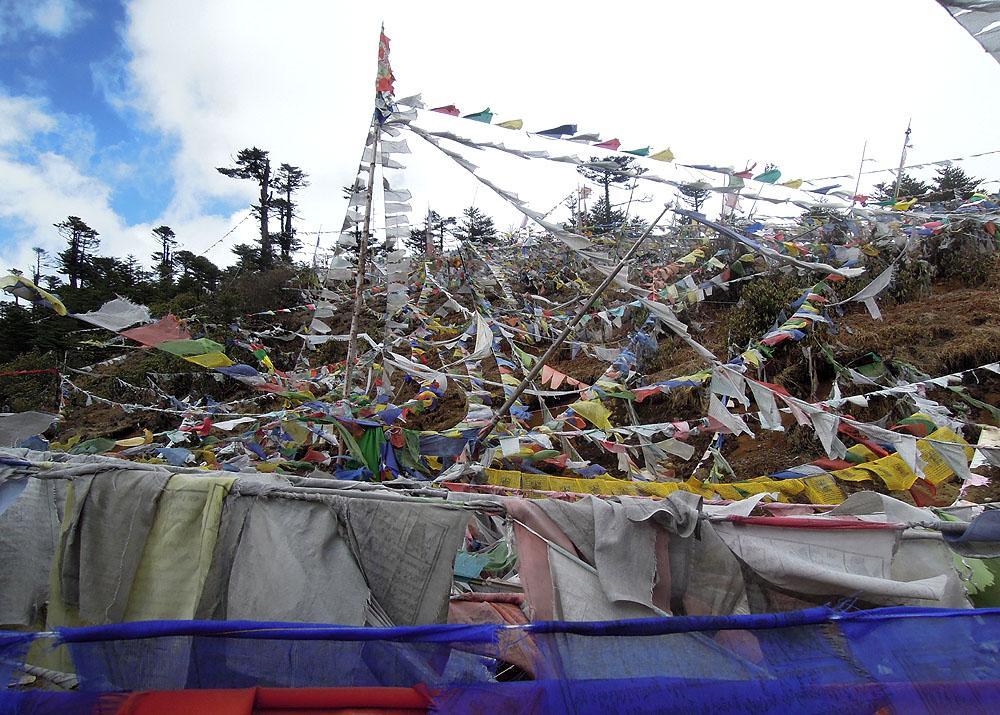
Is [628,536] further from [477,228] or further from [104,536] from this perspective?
[477,228]

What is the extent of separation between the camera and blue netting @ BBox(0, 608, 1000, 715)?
1884 mm

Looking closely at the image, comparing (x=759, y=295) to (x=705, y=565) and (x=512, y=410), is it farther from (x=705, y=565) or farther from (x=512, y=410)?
(x=705, y=565)

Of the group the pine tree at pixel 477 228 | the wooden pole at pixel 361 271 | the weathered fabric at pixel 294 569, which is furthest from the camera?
the pine tree at pixel 477 228

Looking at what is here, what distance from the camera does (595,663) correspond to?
196 cm

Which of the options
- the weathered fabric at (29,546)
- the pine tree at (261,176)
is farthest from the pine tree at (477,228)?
the weathered fabric at (29,546)

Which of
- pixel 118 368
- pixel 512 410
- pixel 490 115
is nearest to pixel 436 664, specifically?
pixel 512 410

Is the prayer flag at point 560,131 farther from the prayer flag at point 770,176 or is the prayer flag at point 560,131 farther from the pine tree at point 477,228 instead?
the pine tree at point 477,228

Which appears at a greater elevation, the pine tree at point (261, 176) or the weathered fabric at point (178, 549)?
the pine tree at point (261, 176)

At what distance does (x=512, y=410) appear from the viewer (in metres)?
5.96

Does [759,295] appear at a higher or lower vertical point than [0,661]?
higher

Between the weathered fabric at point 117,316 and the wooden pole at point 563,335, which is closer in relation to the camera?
the weathered fabric at point 117,316

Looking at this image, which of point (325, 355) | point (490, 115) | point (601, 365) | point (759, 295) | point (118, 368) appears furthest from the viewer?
point (118, 368)

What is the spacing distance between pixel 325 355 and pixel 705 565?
16.2 m

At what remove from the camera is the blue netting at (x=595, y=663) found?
6.18 ft
